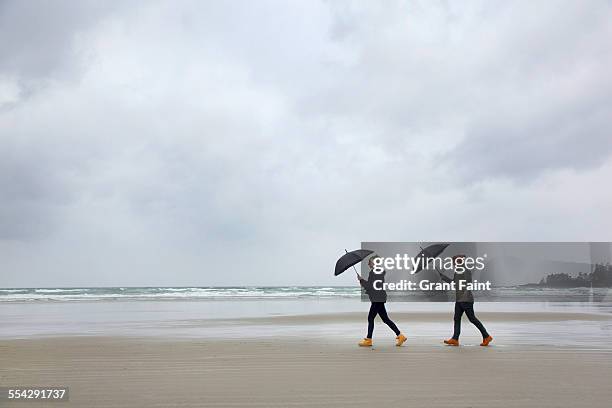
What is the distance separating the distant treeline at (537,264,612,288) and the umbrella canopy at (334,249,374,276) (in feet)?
146

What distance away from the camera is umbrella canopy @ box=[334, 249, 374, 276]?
44.9ft

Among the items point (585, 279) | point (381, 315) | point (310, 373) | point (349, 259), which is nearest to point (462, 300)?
point (381, 315)

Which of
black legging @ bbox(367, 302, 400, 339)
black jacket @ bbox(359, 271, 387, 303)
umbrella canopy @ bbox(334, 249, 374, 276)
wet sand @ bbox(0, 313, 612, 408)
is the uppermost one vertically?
umbrella canopy @ bbox(334, 249, 374, 276)

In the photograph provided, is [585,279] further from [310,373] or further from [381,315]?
[310,373]

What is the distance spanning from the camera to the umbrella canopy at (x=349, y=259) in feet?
44.9

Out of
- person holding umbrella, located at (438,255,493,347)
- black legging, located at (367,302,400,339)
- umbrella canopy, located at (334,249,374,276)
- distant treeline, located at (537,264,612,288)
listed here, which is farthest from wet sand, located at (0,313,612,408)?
distant treeline, located at (537,264,612,288)

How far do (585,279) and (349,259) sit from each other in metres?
47.6

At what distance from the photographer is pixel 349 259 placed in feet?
45.4

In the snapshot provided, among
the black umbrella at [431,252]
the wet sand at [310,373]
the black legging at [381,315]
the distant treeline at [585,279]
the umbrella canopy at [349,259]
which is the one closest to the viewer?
the wet sand at [310,373]

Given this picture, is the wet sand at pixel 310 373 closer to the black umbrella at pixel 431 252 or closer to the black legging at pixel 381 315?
the black legging at pixel 381 315

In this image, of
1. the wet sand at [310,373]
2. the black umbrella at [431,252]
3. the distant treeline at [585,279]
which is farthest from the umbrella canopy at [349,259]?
the distant treeline at [585,279]

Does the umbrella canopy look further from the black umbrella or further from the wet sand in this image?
the wet sand

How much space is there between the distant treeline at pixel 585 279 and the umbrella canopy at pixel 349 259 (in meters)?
44.5

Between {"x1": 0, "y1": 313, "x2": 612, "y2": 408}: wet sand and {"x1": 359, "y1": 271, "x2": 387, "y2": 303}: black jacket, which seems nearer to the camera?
{"x1": 0, "y1": 313, "x2": 612, "y2": 408}: wet sand
